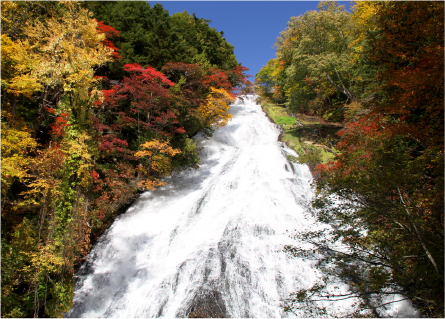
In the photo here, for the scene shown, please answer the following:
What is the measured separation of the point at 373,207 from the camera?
507cm

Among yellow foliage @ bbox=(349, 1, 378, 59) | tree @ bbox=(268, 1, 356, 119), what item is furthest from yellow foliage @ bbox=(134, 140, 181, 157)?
yellow foliage @ bbox=(349, 1, 378, 59)

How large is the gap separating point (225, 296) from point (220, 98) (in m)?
15.3

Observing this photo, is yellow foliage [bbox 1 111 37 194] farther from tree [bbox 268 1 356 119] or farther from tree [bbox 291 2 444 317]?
tree [bbox 268 1 356 119]

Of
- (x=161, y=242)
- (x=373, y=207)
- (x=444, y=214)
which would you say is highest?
(x=161, y=242)

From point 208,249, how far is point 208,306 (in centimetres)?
233

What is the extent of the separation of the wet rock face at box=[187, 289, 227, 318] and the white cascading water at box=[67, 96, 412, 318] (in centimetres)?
3

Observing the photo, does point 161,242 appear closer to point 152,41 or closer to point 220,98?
point 220,98

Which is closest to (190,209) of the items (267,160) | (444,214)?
(267,160)

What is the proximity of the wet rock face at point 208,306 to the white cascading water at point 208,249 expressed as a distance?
26mm

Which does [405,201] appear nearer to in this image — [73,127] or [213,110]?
[73,127]

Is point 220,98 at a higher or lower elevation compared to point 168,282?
higher

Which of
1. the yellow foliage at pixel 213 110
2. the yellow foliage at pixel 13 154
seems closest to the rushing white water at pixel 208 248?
the yellow foliage at pixel 213 110

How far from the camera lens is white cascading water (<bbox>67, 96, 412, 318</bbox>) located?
7.62 metres

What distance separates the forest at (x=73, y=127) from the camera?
8867 mm
